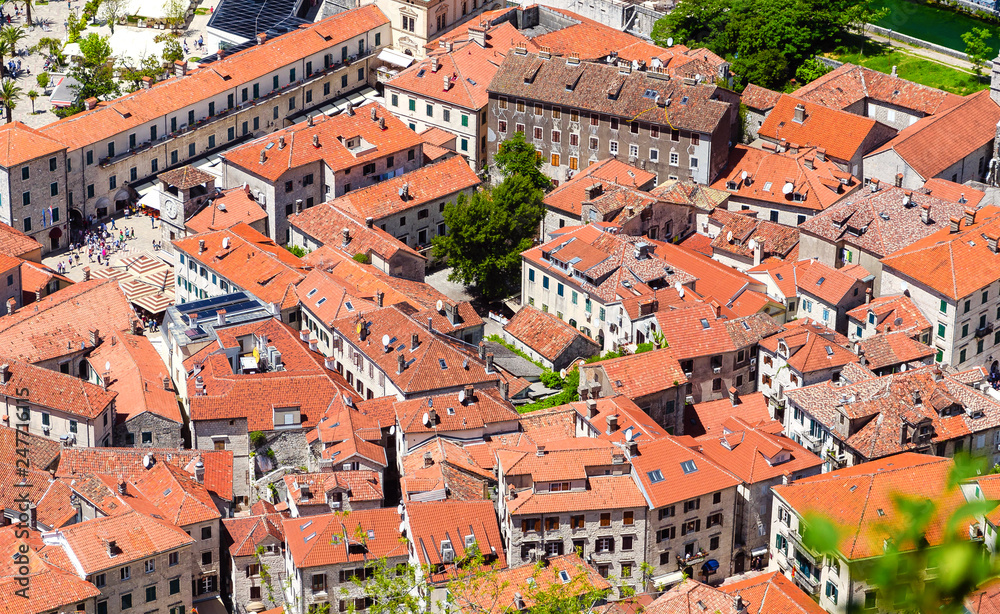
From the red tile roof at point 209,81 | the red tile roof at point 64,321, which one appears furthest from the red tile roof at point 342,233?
the red tile roof at point 209,81

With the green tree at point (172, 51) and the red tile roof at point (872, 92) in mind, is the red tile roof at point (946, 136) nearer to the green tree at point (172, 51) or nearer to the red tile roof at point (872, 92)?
the red tile roof at point (872, 92)

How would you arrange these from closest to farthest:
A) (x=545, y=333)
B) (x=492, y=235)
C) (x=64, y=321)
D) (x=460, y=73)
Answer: (x=545, y=333) → (x=64, y=321) → (x=492, y=235) → (x=460, y=73)

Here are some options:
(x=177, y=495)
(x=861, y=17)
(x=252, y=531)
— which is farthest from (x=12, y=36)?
(x=861, y=17)

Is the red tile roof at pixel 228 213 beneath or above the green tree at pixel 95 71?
beneath

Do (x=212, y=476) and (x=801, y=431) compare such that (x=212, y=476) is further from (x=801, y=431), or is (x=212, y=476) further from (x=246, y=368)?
(x=801, y=431)

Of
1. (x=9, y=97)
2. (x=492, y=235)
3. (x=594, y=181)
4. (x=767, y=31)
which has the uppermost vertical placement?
(x=767, y=31)

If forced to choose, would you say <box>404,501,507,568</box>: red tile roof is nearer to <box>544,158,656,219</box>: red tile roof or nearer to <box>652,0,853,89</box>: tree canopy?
<box>544,158,656,219</box>: red tile roof

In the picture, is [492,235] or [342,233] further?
[342,233]

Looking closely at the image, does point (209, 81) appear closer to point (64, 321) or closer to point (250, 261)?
point (250, 261)
